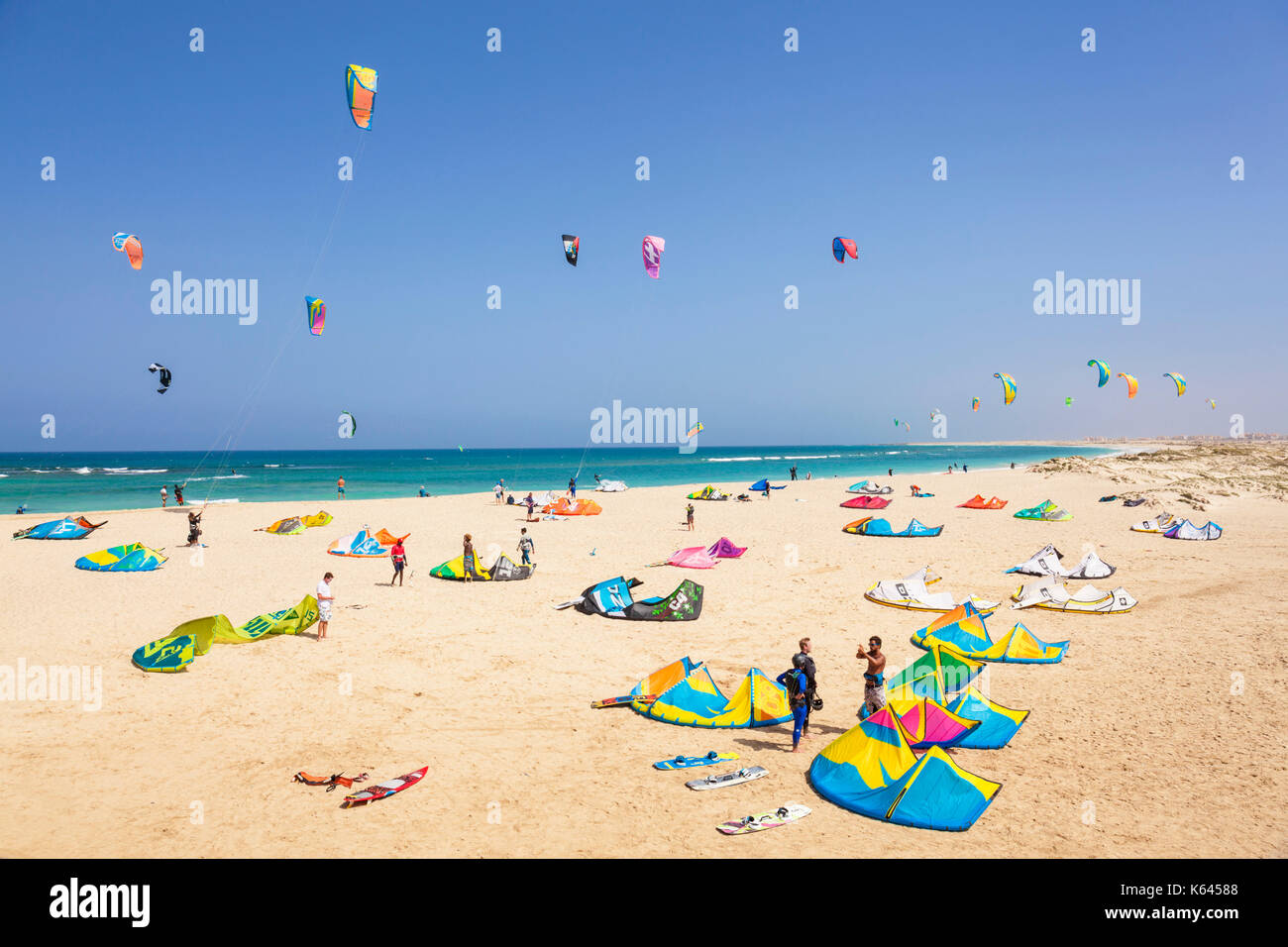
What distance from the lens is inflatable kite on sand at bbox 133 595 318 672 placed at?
34.0 feet

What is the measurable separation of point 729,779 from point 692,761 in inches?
22.0

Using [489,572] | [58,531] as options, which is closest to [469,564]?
[489,572]

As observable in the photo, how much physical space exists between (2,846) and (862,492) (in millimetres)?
36729

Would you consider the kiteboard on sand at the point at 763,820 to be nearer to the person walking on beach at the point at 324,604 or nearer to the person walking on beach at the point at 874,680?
the person walking on beach at the point at 874,680

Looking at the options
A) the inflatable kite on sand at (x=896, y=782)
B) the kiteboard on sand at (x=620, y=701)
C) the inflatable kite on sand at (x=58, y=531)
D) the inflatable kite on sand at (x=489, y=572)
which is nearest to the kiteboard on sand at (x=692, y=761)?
the inflatable kite on sand at (x=896, y=782)

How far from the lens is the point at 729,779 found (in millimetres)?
6914

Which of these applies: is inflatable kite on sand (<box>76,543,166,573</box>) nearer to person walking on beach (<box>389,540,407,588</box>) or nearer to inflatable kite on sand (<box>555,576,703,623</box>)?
person walking on beach (<box>389,540,407,588</box>)

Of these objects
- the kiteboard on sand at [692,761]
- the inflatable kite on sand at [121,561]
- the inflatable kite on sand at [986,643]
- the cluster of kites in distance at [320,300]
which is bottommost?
the kiteboard on sand at [692,761]

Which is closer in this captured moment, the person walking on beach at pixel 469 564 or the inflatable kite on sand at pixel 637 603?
the inflatable kite on sand at pixel 637 603

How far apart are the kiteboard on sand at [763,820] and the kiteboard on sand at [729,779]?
0.61 metres

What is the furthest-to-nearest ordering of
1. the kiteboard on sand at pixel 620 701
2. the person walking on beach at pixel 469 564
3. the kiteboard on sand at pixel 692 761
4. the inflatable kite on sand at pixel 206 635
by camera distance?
1. the person walking on beach at pixel 469 564
2. the inflatable kite on sand at pixel 206 635
3. the kiteboard on sand at pixel 620 701
4. the kiteboard on sand at pixel 692 761

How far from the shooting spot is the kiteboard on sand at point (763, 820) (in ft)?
19.5

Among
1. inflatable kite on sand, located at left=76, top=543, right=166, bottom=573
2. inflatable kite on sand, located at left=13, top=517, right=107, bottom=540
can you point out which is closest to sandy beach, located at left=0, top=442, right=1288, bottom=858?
inflatable kite on sand, located at left=76, top=543, right=166, bottom=573

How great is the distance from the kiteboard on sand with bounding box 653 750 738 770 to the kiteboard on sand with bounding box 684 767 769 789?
32cm
